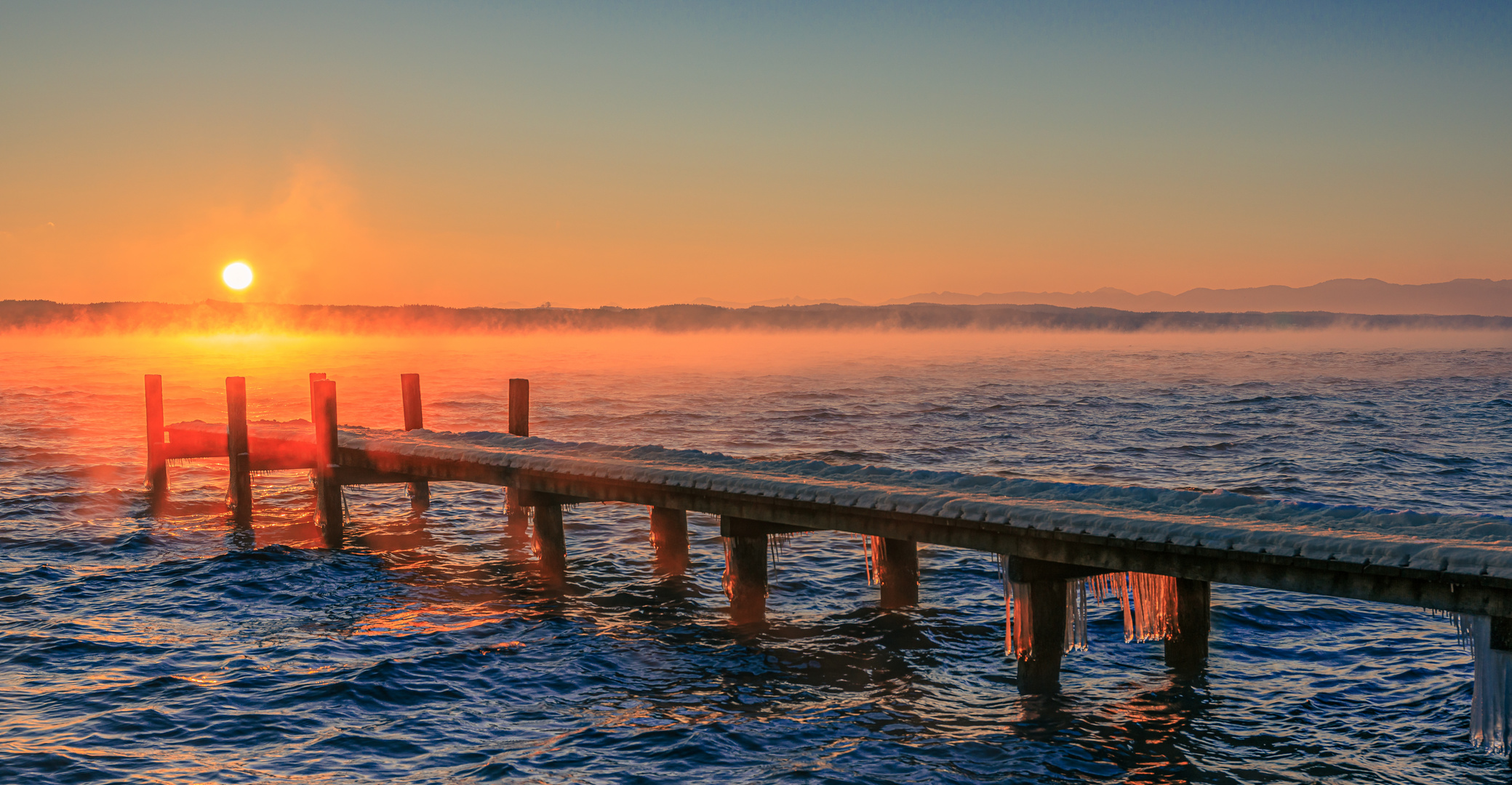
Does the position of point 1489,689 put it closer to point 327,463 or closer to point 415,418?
point 327,463

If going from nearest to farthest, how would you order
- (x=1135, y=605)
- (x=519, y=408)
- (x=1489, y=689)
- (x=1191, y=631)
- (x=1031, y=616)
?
1. (x=1489, y=689)
2. (x=1031, y=616)
3. (x=1135, y=605)
4. (x=1191, y=631)
5. (x=519, y=408)

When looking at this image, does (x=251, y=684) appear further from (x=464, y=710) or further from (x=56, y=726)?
(x=464, y=710)

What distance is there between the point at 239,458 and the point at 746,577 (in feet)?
40.0

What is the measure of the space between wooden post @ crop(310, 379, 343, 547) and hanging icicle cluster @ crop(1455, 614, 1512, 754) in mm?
16961

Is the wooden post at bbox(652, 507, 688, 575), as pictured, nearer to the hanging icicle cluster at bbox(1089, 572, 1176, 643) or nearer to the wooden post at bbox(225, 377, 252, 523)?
the hanging icicle cluster at bbox(1089, 572, 1176, 643)

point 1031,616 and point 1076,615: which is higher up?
point 1031,616

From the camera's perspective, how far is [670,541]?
17.8m

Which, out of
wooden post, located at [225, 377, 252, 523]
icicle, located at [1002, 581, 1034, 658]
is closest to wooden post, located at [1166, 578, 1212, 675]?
icicle, located at [1002, 581, 1034, 658]

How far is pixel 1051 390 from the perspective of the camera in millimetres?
68000

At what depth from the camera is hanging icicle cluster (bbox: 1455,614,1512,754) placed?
29.1ft

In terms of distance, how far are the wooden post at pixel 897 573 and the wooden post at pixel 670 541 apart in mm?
3792

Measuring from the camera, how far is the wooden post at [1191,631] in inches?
484

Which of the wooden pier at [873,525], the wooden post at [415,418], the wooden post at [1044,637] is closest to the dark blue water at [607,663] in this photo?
the wooden post at [1044,637]

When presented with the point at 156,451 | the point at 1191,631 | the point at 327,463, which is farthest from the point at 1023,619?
the point at 156,451
